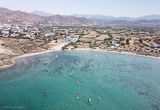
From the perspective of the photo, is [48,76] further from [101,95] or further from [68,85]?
[101,95]

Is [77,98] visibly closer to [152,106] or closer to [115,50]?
[152,106]

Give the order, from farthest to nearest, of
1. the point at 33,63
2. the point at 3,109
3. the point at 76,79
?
1. the point at 33,63
2. the point at 76,79
3. the point at 3,109

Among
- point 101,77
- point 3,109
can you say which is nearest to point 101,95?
point 101,77

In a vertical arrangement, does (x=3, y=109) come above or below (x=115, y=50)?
below

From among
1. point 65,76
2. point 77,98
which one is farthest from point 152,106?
point 65,76

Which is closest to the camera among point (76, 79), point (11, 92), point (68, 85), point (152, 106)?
point (152, 106)

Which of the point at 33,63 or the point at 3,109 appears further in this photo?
the point at 33,63
